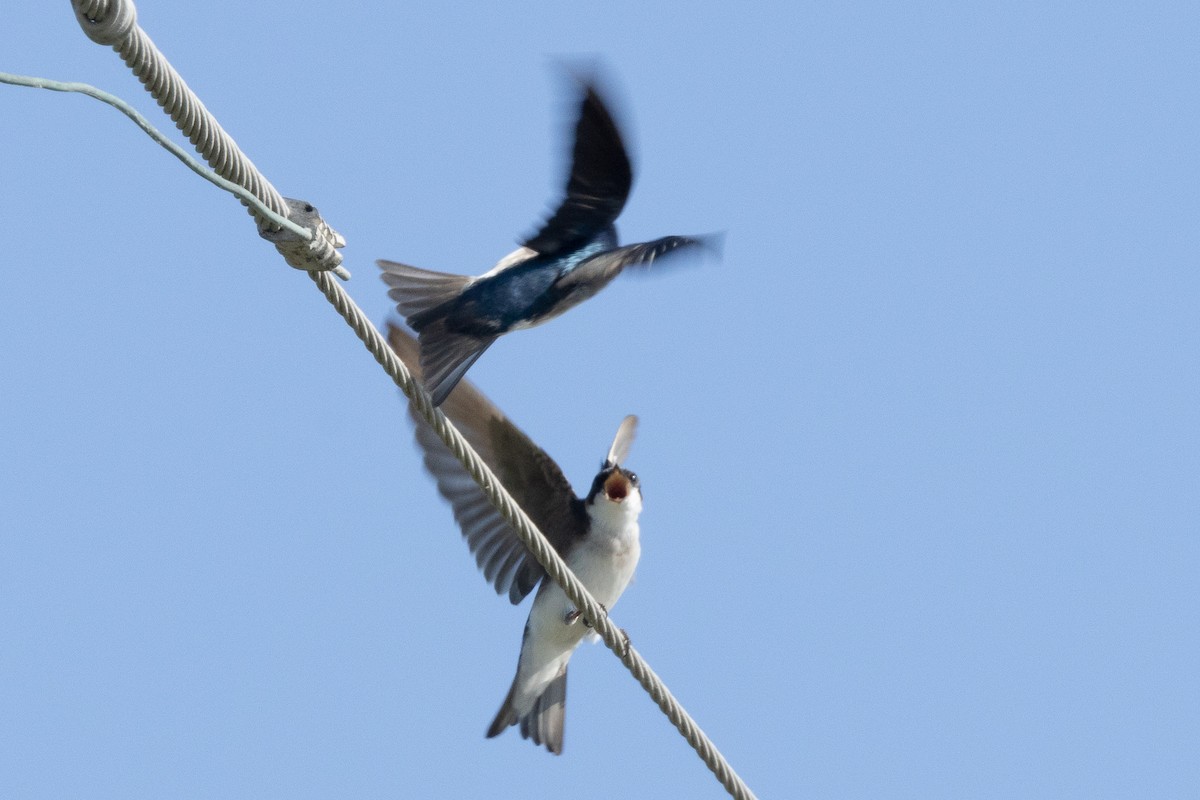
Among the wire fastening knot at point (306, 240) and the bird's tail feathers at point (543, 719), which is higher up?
the wire fastening knot at point (306, 240)

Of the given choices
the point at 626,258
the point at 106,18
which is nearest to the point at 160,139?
the point at 106,18

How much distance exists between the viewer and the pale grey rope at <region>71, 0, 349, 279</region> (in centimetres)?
269

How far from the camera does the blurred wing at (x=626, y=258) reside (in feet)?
13.2

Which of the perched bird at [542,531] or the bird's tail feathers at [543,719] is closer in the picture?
the perched bird at [542,531]

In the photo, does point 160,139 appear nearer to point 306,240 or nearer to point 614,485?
point 306,240

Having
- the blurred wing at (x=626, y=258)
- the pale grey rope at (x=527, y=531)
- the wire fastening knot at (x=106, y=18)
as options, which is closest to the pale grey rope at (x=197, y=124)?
the wire fastening knot at (x=106, y=18)

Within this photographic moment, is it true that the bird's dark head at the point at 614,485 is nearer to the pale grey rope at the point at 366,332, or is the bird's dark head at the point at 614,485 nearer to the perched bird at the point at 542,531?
the perched bird at the point at 542,531

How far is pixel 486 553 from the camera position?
250 inches

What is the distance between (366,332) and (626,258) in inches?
33.4

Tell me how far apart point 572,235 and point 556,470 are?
129 centimetres

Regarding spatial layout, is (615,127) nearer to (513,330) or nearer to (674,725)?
(513,330)

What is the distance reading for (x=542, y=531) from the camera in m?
6.22

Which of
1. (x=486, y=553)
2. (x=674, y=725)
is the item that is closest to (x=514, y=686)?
(x=486, y=553)

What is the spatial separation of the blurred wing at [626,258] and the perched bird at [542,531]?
1288 mm
